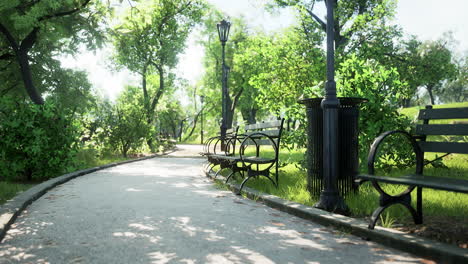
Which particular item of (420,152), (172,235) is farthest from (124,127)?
(420,152)

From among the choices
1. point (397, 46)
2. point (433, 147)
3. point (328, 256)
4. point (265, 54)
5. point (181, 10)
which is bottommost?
point (328, 256)

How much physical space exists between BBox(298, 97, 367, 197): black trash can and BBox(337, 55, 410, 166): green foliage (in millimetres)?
2041

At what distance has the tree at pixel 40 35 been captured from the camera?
568 inches

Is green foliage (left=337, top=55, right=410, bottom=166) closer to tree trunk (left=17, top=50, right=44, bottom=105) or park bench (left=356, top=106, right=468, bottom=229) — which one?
park bench (left=356, top=106, right=468, bottom=229)

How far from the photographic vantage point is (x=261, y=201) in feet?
20.6

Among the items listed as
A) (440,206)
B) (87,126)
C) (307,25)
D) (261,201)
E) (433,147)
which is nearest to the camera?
(433,147)

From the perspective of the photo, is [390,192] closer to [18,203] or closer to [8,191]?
[18,203]

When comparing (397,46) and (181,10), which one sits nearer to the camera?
(397,46)

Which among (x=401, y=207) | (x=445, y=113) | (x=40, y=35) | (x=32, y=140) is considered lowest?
(x=401, y=207)

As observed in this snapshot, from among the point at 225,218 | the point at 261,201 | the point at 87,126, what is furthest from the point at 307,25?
the point at 225,218

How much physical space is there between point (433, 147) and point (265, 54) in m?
12.2

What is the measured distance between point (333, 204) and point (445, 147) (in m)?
1.48

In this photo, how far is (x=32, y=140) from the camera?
28.7 feet

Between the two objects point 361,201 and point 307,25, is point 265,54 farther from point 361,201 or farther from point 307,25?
point 361,201
